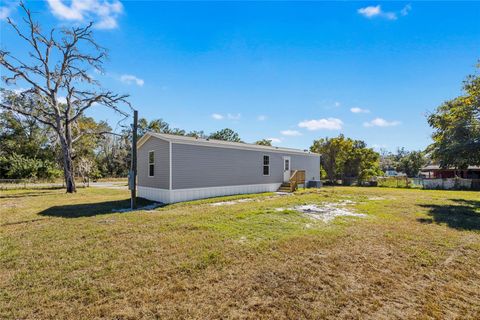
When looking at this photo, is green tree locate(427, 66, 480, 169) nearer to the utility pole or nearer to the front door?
the front door

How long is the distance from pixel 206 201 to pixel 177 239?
17.9 ft

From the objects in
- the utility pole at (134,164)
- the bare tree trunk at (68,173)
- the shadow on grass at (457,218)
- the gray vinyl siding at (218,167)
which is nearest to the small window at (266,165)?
the gray vinyl siding at (218,167)

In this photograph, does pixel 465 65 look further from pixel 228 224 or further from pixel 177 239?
pixel 177 239

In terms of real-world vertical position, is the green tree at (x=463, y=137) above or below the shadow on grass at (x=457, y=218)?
above

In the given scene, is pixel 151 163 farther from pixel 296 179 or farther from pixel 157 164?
pixel 296 179

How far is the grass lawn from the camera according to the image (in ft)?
8.47

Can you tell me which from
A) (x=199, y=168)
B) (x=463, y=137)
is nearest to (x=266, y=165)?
(x=199, y=168)

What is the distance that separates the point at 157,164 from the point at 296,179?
944 centimetres

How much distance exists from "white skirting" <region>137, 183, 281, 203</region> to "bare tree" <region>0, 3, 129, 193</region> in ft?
25.0

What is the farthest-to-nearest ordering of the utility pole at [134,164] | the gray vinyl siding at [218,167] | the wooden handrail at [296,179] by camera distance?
the wooden handrail at [296,179]
the gray vinyl siding at [218,167]
the utility pole at [134,164]

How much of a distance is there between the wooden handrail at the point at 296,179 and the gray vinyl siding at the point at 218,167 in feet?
2.83

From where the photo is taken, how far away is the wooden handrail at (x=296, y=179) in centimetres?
1508

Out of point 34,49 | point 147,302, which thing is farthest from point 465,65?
point 34,49

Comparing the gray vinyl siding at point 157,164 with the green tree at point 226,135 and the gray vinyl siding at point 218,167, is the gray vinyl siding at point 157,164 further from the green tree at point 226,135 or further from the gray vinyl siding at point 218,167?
the green tree at point 226,135
